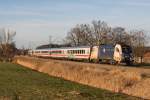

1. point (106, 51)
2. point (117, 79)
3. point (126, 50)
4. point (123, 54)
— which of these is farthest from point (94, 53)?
point (117, 79)

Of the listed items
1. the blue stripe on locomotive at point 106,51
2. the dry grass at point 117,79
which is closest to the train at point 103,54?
the blue stripe on locomotive at point 106,51

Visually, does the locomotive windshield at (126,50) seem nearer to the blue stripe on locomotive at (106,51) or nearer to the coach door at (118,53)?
the coach door at (118,53)

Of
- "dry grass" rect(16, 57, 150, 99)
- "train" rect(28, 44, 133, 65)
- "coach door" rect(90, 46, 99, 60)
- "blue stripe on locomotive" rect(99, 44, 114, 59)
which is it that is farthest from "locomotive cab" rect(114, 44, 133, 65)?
"dry grass" rect(16, 57, 150, 99)

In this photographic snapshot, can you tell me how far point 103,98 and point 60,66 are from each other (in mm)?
28351

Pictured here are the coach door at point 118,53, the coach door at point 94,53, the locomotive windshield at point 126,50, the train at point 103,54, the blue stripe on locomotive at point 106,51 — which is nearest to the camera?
the coach door at point 118,53

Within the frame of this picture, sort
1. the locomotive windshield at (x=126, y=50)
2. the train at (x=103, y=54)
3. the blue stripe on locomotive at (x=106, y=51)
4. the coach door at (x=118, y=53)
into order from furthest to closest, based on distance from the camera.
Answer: the blue stripe on locomotive at (x=106, y=51) < the locomotive windshield at (x=126, y=50) < the train at (x=103, y=54) < the coach door at (x=118, y=53)

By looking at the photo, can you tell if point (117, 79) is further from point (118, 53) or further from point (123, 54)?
point (118, 53)

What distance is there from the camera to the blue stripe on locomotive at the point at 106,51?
208 feet

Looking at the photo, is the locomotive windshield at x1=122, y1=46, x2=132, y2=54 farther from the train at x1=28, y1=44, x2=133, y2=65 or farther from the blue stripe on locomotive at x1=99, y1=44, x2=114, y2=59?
the blue stripe on locomotive at x1=99, y1=44, x2=114, y2=59

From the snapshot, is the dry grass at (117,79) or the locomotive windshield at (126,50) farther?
the locomotive windshield at (126,50)

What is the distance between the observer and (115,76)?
3281 centimetres

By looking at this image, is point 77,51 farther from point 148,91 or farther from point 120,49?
point 148,91

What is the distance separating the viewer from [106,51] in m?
64.8

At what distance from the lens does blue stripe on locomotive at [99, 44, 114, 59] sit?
6350 centimetres
